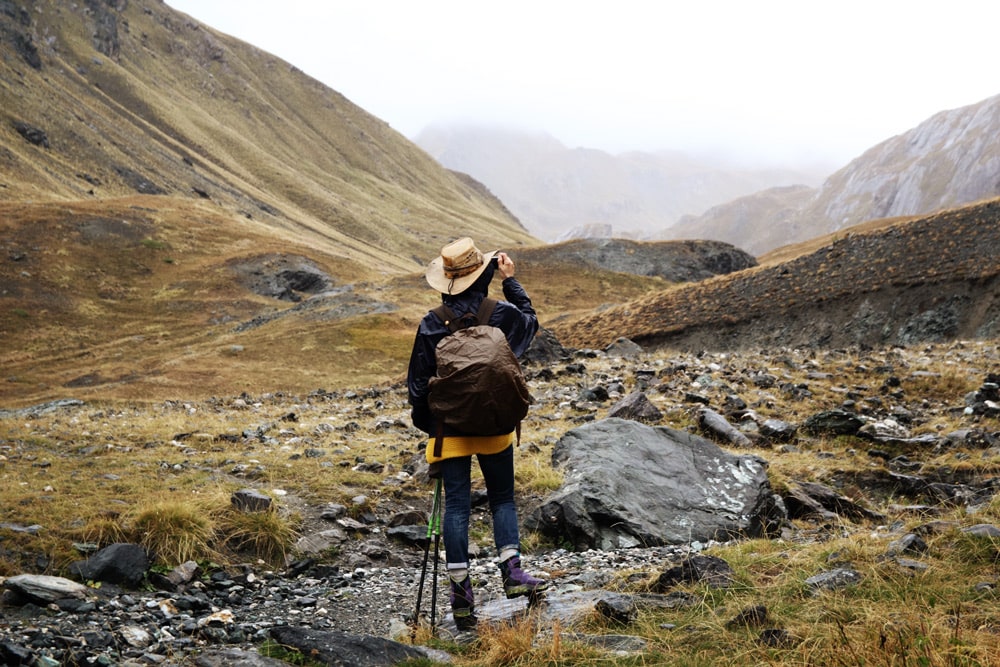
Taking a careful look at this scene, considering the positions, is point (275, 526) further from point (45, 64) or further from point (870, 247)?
point (45, 64)

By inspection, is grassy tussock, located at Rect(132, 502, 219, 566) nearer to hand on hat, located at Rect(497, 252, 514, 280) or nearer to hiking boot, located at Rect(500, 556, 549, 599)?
hiking boot, located at Rect(500, 556, 549, 599)

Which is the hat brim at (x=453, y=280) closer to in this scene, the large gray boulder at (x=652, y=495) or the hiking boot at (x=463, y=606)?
the hiking boot at (x=463, y=606)

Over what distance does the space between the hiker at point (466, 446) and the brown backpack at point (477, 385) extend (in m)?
0.16

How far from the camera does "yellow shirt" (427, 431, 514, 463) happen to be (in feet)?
19.0

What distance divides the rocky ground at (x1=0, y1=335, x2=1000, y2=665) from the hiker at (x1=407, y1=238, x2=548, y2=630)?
399mm

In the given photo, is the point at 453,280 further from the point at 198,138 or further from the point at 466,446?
the point at 198,138

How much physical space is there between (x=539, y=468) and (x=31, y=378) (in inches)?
1524

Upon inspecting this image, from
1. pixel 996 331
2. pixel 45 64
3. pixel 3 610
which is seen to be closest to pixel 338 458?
pixel 3 610

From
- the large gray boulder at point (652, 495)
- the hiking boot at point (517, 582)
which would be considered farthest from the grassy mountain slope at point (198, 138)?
the hiking boot at point (517, 582)

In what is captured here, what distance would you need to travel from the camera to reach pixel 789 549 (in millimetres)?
6277

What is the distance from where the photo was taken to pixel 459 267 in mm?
6180

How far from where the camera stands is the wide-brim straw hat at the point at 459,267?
6117 mm

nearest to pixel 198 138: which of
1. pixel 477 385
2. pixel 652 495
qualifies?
pixel 652 495

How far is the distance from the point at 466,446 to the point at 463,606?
1.29m
